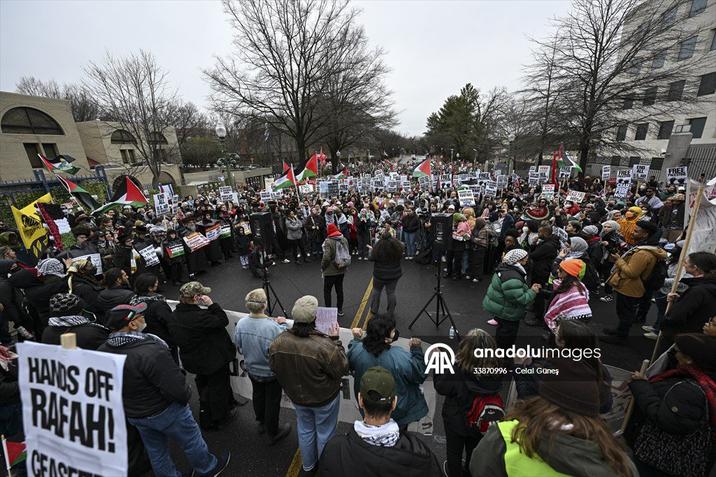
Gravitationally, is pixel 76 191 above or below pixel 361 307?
above

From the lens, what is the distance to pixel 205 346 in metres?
3.50

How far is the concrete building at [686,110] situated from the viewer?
19.5 m

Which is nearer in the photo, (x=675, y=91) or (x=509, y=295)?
(x=509, y=295)

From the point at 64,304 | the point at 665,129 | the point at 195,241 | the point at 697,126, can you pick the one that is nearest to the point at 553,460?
the point at 64,304

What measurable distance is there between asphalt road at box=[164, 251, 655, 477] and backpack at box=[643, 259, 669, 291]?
1.03 metres

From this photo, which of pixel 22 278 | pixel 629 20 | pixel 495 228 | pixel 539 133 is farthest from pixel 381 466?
pixel 629 20

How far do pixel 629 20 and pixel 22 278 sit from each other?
30.2 meters

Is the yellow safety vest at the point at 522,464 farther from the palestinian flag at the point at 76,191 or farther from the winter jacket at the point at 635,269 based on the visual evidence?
the palestinian flag at the point at 76,191

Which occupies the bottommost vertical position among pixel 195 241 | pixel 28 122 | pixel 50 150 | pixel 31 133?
pixel 195 241

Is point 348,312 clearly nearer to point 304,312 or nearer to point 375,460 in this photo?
point 304,312

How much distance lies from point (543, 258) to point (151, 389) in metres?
6.43

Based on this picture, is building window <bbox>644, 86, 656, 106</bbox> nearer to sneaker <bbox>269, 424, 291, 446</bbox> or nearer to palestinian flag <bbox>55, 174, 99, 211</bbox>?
sneaker <bbox>269, 424, 291, 446</bbox>

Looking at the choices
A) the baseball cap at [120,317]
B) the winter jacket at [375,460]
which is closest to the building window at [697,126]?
the winter jacket at [375,460]

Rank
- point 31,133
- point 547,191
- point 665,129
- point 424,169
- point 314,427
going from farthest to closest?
point 665,129, point 31,133, point 424,169, point 547,191, point 314,427
